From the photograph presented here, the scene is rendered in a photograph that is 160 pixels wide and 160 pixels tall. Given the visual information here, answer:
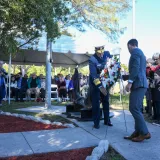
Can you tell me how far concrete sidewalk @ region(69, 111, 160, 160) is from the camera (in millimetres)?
4887

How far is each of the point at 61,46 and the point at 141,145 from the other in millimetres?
12548

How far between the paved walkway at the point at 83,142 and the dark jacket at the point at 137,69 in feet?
4.03

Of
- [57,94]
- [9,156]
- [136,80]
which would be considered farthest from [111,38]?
[9,156]

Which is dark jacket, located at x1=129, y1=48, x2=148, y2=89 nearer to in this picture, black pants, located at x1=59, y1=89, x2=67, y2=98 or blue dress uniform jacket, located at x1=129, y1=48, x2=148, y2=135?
blue dress uniform jacket, located at x1=129, y1=48, x2=148, y2=135

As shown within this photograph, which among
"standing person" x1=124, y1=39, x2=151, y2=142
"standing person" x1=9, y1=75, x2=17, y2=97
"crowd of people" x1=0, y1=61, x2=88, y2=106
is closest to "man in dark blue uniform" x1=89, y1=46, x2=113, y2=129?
"standing person" x1=124, y1=39, x2=151, y2=142

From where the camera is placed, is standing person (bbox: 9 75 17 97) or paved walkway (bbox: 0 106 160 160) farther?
standing person (bbox: 9 75 17 97)

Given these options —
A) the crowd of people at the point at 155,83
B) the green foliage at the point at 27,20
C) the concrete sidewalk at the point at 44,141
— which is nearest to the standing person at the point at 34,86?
the green foliage at the point at 27,20

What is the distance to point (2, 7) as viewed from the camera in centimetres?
568

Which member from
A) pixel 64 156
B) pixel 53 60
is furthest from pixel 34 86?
pixel 64 156

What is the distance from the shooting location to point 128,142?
5703 mm

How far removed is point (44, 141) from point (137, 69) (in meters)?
2.48

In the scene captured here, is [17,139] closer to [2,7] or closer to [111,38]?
[2,7]

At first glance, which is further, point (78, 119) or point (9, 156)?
point (78, 119)

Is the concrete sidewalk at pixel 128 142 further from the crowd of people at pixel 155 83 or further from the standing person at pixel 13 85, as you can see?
the standing person at pixel 13 85
